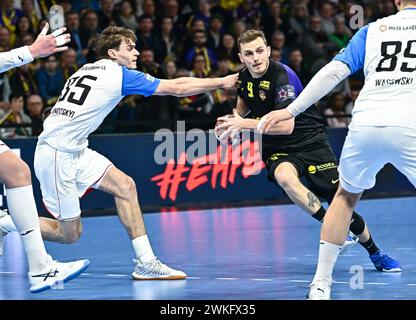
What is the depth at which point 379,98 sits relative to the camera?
6137mm

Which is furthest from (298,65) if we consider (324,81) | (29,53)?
(324,81)

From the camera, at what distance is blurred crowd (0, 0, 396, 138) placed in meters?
13.4

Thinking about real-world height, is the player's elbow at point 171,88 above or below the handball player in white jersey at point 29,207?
above

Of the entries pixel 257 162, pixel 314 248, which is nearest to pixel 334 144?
pixel 257 162

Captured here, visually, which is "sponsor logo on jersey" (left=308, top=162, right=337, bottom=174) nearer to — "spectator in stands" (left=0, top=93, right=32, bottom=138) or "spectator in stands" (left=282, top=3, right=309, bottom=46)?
"spectator in stands" (left=0, top=93, right=32, bottom=138)

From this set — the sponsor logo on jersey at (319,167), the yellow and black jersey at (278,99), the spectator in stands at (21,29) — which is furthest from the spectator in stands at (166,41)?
the sponsor logo on jersey at (319,167)

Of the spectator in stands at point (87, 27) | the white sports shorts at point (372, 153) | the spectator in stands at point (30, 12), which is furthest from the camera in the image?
the spectator in stands at point (87, 27)

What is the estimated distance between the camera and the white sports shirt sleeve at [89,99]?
782 centimetres

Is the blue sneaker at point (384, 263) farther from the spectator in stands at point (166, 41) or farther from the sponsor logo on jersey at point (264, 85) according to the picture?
the spectator in stands at point (166, 41)

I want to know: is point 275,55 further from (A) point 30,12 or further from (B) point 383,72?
(B) point 383,72

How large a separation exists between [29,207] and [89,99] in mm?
1317

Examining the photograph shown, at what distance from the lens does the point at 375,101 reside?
20.2ft

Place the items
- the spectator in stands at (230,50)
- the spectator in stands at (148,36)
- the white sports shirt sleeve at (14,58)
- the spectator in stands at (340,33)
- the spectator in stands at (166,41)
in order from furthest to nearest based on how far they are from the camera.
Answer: the spectator in stands at (340,33), the spectator in stands at (230,50), the spectator in stands at (166,41), the spectator in stands at (148,36), the white sports shirt sleeve at (14,58)

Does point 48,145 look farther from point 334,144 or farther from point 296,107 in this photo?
point 334,144
